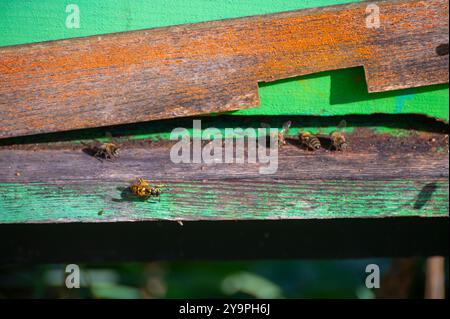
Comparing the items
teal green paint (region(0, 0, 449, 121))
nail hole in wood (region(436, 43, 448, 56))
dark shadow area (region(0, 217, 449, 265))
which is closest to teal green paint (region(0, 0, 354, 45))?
teal green paint (region(0, 0, 449, 121))

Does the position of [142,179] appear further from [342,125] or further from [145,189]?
[342,125]

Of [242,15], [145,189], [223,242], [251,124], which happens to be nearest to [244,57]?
[242,15]

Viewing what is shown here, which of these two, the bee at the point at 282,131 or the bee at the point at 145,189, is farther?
the bee at the point at 282,131

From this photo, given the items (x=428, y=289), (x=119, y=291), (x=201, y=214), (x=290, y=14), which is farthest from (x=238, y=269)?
(x=290, y=14)

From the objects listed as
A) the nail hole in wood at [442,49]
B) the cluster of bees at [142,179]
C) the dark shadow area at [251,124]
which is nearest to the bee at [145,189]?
the cluster of bees at [142,179]

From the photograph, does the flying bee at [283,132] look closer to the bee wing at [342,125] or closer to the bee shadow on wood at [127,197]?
the bee wing at [342,125]

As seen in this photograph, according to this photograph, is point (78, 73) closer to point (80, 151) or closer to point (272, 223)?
Answer: point (80, 151)
